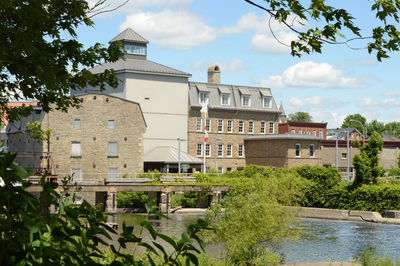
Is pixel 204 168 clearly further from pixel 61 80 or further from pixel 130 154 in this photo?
pixel 61 80

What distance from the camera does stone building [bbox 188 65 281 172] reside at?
67688 millimetres

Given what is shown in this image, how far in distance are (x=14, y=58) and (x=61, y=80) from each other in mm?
1002

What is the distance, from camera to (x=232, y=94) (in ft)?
235

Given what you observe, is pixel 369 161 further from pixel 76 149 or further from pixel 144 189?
pixel 76 149

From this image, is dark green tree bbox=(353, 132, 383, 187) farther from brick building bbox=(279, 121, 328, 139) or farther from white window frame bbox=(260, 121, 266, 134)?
brick building bbox=(279, 121, 328, 139)

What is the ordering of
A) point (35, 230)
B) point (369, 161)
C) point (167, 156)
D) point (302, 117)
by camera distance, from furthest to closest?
point (302, 117), point (167, 156), point (369, 161), point (35, 230)

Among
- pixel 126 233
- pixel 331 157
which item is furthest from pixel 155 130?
pixel 126 233

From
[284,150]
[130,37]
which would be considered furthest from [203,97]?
[284,150]

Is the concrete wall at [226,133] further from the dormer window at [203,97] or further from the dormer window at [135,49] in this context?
the dormer window at [135,49]

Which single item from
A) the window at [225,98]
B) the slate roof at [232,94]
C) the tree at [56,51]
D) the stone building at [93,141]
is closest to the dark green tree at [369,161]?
the stone building at [93,141]

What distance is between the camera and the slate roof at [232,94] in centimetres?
6875

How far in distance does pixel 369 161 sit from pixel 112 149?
2559 cm

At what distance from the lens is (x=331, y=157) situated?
83.8 metres

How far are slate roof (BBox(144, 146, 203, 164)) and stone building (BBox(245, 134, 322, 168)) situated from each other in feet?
34.3
